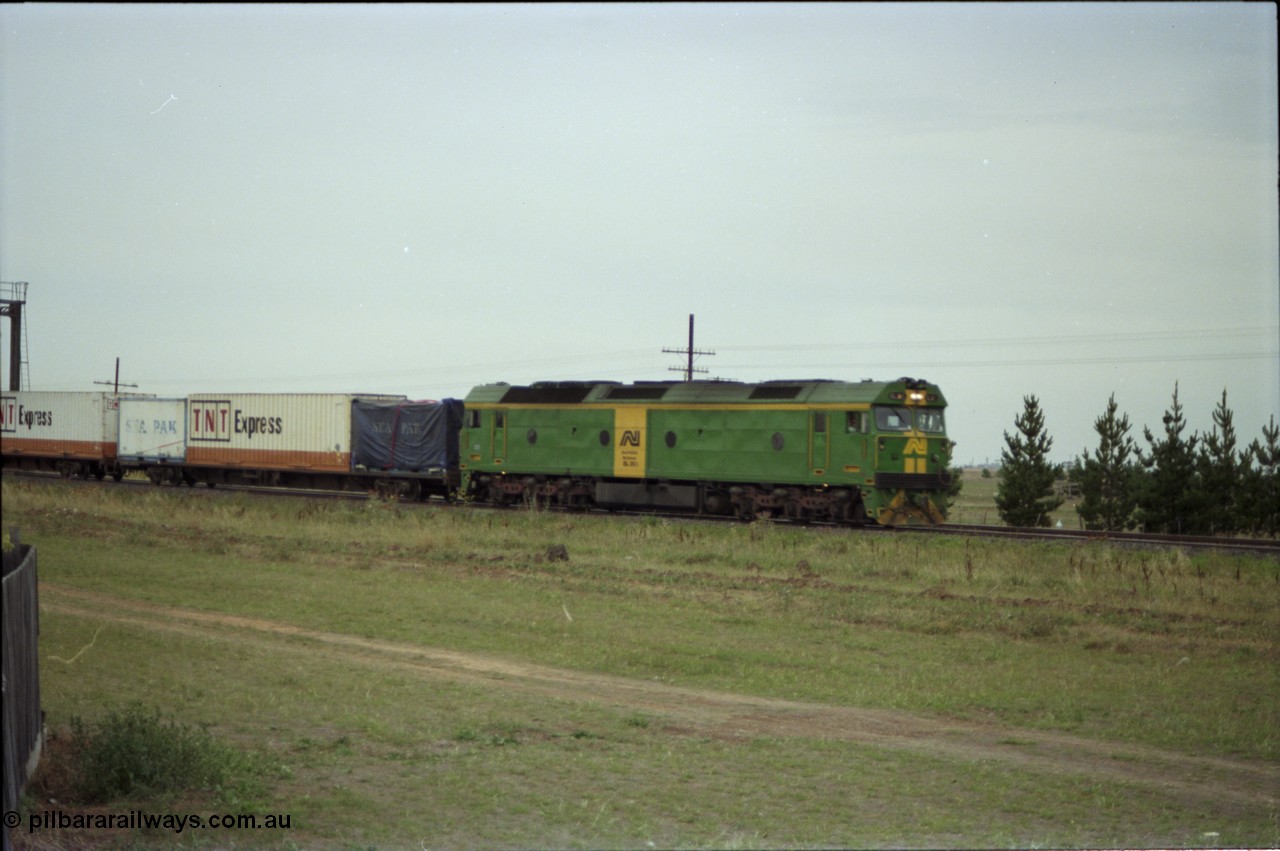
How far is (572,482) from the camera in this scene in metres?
36.6

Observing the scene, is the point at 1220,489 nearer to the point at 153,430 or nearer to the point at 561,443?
the point at 561,443

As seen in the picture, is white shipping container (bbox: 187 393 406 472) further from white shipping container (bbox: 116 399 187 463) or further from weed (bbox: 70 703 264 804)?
weed (bbox: 70 703 264 804)

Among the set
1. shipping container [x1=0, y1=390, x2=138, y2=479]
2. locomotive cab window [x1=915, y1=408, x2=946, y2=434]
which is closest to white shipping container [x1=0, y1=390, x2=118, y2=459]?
shipping container [x1=0, y1=390, x2=138, y2=479]

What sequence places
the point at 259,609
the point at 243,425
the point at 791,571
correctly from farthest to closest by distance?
the point at 243,425 < the point at 791,571 < the point at 259,609

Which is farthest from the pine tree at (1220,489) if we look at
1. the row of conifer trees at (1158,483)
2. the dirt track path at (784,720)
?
the dirt track path at (784,720)

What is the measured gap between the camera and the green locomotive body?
101ft

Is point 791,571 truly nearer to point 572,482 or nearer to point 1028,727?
point 1028,727

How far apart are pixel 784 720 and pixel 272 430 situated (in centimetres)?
3456

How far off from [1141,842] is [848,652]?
26.2 ft

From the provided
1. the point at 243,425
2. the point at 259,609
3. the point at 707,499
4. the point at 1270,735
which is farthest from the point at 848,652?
the point at 243,425

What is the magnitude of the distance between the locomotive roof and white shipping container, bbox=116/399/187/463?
46.8 feet

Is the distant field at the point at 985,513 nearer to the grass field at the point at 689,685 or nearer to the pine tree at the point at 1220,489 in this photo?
the pine tree at the point at 1220,489

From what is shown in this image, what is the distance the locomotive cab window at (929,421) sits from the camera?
102 feet

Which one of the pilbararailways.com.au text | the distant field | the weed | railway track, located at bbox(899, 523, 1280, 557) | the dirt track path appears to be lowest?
the distant field
